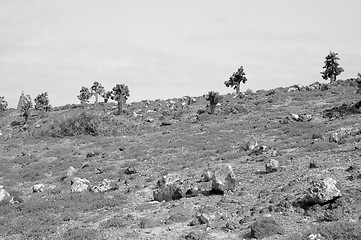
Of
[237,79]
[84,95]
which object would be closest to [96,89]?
[84,95]

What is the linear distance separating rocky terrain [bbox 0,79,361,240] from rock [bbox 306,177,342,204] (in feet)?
0.13

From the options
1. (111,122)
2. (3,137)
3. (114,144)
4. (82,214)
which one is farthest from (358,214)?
(3,137)

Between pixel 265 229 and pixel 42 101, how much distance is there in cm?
8782

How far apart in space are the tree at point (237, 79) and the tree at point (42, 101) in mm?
46639

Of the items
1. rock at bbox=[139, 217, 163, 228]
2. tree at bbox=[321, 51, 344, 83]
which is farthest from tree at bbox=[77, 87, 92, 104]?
rock at bbox=[139, 217, 163, 228]

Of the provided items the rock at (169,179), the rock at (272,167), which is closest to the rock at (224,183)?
the rock at (272,167)

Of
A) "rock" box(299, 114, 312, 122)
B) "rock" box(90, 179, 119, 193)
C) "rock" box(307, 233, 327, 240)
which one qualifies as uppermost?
"rock" box(299, 114, 312, 122)

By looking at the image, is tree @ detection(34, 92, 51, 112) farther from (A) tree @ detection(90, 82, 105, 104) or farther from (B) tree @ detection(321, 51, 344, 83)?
(B) tree @ detection(321, 51, 344, 83)

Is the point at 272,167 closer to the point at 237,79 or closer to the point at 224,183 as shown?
the point at 224,183

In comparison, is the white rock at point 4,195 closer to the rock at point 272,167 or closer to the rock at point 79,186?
the rock at point 79,186

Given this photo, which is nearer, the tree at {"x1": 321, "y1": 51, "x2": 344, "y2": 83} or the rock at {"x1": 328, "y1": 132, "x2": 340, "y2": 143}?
the rock at {"x1": 328, "y1": 132, "x2": 340, "y2": 143}

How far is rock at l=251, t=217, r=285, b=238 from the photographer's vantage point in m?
13.1

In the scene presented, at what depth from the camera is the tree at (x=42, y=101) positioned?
91.6 meters

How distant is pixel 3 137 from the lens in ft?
192
